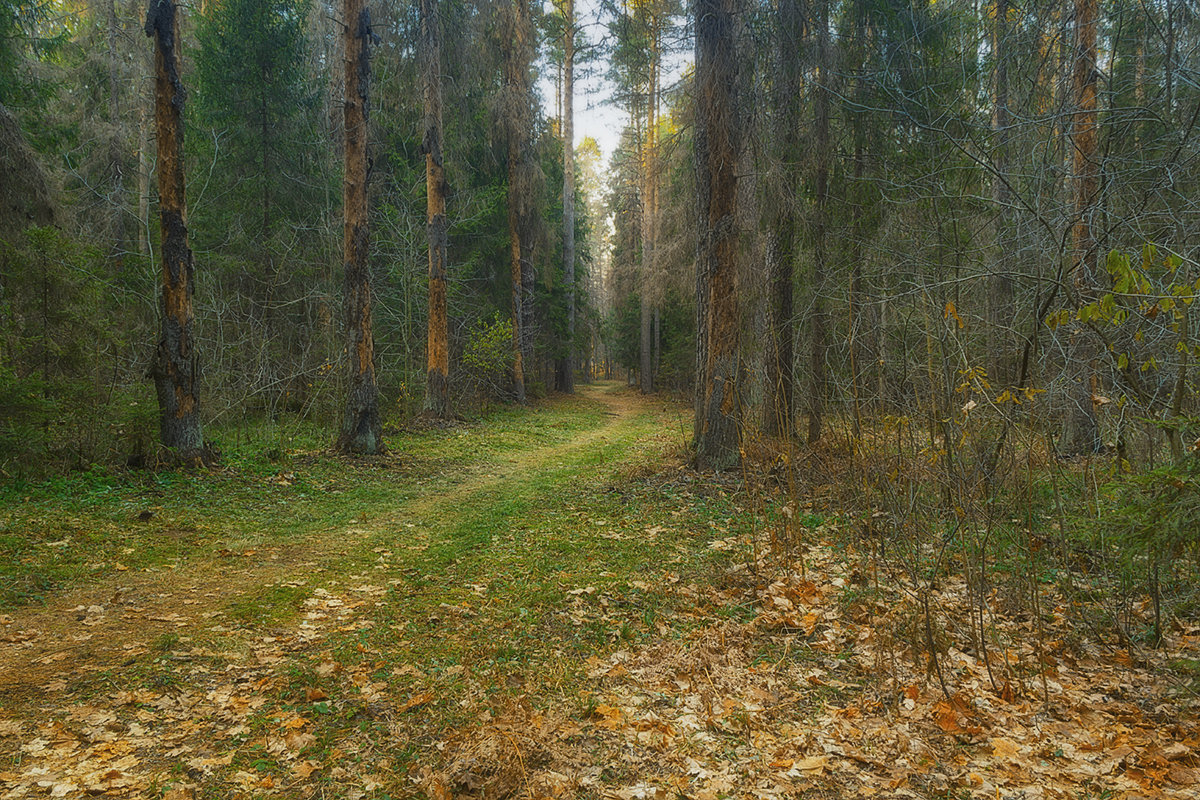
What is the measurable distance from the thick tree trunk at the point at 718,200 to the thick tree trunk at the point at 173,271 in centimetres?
663

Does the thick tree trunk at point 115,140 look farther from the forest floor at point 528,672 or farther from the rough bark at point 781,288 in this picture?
the rough bark at point 781,288

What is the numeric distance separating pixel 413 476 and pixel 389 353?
23.8 feet

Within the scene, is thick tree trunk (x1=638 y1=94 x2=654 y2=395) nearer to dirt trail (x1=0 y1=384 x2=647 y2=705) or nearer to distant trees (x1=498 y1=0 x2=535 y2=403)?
distant trees (x1=498 y1=0 x2=535 y2=403)

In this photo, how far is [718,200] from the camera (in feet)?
27.6

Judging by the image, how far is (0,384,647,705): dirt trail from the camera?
331 cm

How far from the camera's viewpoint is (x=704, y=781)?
267 cm

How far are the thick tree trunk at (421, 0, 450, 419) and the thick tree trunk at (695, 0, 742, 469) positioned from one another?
6.97 meters

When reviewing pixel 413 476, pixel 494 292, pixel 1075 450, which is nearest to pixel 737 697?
pixel 413 476

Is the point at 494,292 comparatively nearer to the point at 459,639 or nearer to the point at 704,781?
the point at 459,639

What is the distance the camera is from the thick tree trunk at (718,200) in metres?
8.28

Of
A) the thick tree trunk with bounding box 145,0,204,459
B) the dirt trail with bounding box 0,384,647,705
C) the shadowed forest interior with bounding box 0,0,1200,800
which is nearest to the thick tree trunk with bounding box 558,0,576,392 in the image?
the shadowed forest interior with bounding box 0,0,1200,800

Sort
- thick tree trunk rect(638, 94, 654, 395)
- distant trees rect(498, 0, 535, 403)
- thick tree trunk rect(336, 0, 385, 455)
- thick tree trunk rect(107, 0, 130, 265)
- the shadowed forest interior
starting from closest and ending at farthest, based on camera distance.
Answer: the shadowed forest interior
thick tree trunk rect(336, 0, 385, 455)
thick tree trunk rect(107, 0, 130, 265)
distant trees rect(498, 0, 535, 403)
thick tree trunk rect(638, 94, 654, 395)

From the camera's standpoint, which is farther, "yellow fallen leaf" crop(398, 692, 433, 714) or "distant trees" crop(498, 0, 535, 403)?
"distant trees" crop(498, 0, 535, 403)

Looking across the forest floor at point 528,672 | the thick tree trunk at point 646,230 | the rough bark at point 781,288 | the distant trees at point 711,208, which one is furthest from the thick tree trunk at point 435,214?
the thick tree trunk at point 646,230
